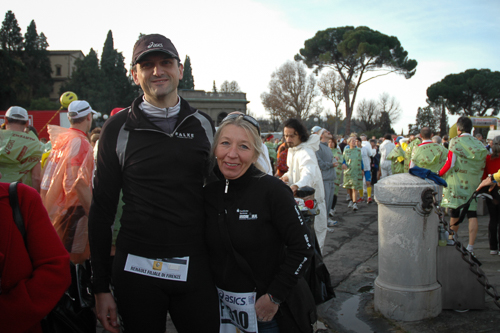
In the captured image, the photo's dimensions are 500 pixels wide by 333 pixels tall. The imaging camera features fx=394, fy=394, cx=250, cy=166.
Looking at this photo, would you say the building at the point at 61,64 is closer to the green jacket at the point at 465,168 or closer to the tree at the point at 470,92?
the tree at the point at 470,92

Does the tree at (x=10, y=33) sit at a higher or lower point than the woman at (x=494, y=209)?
higher

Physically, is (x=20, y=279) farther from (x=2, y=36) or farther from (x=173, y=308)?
(x=2, y=36)

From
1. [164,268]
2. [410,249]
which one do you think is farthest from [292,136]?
[164,268]

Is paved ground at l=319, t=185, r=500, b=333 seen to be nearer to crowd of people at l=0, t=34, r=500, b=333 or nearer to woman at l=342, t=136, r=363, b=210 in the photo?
crowd of people at l=0, t=34, r=500, b=333

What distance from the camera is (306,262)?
6.28 ft

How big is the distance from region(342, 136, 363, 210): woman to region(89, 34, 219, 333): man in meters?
8.68

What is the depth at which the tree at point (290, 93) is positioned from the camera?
5831 cm

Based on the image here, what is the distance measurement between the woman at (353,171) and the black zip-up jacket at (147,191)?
868 cm

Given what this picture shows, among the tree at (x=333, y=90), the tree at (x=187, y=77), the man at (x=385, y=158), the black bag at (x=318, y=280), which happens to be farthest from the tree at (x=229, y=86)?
the black bag at (x=318, y=280)

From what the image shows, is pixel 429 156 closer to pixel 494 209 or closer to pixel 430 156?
pixel 430 156

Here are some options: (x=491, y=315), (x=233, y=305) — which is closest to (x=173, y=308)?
(x=233, y=305)

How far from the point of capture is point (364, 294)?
454cm

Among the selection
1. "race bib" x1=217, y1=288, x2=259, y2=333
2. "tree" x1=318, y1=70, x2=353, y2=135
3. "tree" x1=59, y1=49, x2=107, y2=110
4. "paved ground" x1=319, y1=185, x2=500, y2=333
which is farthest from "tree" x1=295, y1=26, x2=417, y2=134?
"race bib" x1=217, y1=288, x2=259, y2=333

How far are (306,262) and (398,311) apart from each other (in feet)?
7.59
